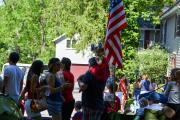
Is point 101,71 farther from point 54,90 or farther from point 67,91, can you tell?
point 67,91

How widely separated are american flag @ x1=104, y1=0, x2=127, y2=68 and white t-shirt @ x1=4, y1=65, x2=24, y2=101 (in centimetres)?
186

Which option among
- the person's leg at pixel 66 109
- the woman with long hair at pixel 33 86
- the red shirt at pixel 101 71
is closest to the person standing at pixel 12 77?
the woman with long hair at pixel 33 86

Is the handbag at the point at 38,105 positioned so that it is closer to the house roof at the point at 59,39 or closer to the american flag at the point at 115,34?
the american flag at the point at 115,34

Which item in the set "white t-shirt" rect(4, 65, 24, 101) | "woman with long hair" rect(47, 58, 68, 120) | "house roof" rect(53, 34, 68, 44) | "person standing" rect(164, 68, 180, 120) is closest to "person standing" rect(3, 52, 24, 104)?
"white t-shirt" rect(4, 65, 24, 101)

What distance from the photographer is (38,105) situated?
934cm

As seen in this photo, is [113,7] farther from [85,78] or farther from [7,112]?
[7,112]

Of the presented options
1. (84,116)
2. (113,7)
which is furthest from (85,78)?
(113,7)

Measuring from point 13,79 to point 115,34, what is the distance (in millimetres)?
2301

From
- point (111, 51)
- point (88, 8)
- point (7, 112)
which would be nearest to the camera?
point (7, 112)

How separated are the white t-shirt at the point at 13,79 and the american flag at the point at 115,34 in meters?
1.86

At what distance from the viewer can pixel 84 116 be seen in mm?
9789

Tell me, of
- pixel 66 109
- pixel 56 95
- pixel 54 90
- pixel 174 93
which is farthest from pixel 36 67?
pixel 174 93

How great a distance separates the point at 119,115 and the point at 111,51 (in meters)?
1.50

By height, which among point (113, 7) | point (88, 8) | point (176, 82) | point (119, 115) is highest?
point (88, 8)
